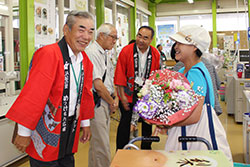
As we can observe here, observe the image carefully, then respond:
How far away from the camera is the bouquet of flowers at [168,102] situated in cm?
156

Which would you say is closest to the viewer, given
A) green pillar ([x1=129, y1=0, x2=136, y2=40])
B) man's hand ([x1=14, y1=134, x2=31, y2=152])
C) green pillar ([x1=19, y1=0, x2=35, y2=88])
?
man's hand ([x1=14, y1=134, x2=31, y2=152])

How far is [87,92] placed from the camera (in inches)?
82.3

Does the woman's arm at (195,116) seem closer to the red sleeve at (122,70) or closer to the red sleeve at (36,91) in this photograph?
the red sleeve at (36,91)

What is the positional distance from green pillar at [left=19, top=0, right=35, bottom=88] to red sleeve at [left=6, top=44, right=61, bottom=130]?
2762mm

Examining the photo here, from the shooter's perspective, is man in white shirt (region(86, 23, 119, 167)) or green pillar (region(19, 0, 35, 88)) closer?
man in white shirt (region(86, 23, 119, 167))

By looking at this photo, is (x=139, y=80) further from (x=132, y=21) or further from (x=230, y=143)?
(x=132, y=21)

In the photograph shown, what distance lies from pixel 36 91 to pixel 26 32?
2920 millimetres

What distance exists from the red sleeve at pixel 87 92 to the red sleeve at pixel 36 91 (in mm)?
369

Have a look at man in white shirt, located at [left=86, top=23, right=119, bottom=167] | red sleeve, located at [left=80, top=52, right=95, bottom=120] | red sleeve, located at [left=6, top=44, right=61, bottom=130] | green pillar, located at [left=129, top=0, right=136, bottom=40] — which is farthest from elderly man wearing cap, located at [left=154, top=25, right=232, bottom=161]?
green pillar, located at [left=129, top=0, right=136, bottom=40]

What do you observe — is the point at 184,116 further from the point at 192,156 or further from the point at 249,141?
the point at 249,141

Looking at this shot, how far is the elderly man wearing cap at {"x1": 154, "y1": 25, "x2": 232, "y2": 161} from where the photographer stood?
168 centimetres

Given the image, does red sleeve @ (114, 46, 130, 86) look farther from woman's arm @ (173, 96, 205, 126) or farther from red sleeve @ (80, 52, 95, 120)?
woman's arm @ (173, 96, 205, 126)

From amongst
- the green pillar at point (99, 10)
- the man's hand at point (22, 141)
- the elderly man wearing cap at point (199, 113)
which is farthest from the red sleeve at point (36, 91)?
the green pillar at point (99, 10)

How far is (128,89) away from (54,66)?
1967 millimetres
